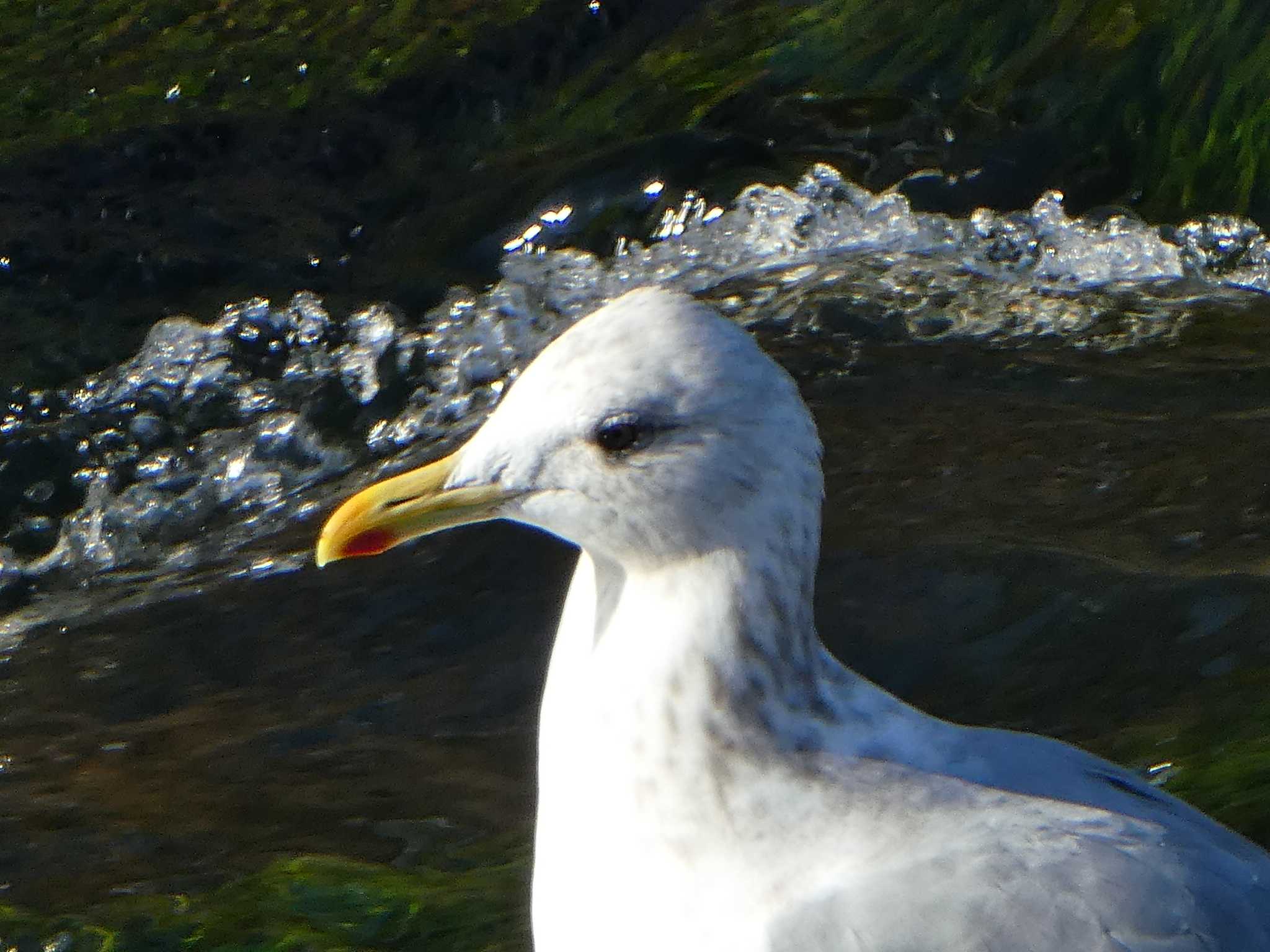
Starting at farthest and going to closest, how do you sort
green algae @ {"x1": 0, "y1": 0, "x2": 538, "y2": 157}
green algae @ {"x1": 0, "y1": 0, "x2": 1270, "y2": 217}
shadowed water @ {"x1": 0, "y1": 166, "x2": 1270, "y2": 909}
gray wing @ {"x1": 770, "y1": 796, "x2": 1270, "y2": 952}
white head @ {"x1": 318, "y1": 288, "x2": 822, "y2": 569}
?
green algae @ {"x1": 0, "y1": 0, "x2": 538, "y2": 157} < green algae @ {"x1": 0, "y1": 0, "x2": 1270, "y2": 217} < shadowed water @ {"x1": 0, "y1": 166, "x2": 1270, "y2": 909} < white head @ {"x1": 318, "y1": 288, "x2": 822, "y2": 569} < gray wing @ {"x1": 770, "y1": 796, "x2": 1270, "y2": 952}

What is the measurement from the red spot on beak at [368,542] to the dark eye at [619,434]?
45 cm

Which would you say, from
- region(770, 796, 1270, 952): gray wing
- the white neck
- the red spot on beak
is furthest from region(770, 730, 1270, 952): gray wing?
the red spot on beak

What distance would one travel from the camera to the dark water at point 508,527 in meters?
4.73

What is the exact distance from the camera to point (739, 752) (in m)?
3.02

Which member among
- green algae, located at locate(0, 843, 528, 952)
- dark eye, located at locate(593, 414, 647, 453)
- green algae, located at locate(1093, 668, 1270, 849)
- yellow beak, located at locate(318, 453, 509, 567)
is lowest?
green algae, located at locate(1093, 668, 1270, 849)

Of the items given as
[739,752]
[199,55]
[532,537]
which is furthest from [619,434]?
[199,55]

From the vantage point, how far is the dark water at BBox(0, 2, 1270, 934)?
4.73 metres

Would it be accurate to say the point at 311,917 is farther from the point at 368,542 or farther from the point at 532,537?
the point at 532,537

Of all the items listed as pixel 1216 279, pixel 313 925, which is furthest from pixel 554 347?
pixel 1216 279

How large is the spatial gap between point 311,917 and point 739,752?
5.04ft

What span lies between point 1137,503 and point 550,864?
2984mm

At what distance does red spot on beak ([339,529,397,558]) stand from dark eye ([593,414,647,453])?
1.46ft

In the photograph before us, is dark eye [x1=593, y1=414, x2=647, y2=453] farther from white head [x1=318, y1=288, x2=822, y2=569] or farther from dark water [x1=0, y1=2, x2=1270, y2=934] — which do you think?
dark water [x1=0, y1=2, x2=1270, y2=934]

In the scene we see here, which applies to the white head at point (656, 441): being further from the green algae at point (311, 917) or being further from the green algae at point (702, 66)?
the green algae at point (702, 66)
